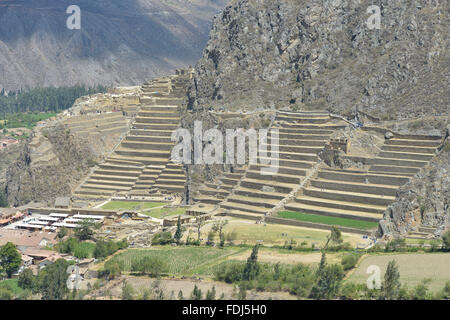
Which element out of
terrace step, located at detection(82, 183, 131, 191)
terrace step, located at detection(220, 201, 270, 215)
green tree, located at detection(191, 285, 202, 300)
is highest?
terrace step, located at detection(82, 183, 131, 191)

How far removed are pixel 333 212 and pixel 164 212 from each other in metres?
17.6

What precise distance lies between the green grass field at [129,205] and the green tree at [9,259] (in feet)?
57.9

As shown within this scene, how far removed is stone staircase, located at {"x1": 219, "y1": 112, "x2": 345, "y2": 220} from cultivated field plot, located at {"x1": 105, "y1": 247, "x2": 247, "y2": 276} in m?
8.74

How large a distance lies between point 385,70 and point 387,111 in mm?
5199

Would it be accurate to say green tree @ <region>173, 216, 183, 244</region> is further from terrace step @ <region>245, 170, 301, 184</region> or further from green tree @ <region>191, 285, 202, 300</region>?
green tree @ <region>191, 285, 202, 300</region>

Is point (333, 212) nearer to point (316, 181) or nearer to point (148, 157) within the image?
point (316, 181)

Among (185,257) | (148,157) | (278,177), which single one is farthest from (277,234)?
(148,157)

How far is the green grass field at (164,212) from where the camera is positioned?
8269 cm

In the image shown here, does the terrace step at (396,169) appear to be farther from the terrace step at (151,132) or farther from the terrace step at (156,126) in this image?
the terrace step at (156,126)

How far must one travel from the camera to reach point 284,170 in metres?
81.6

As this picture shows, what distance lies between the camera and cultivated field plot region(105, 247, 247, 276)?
6475 cm

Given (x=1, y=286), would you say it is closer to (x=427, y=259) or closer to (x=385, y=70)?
(x=427, y=259)

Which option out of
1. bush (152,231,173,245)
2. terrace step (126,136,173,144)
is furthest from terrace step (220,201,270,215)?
terrace step (126,136,173,144)

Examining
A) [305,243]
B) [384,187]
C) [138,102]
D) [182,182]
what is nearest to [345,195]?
[384,187]
